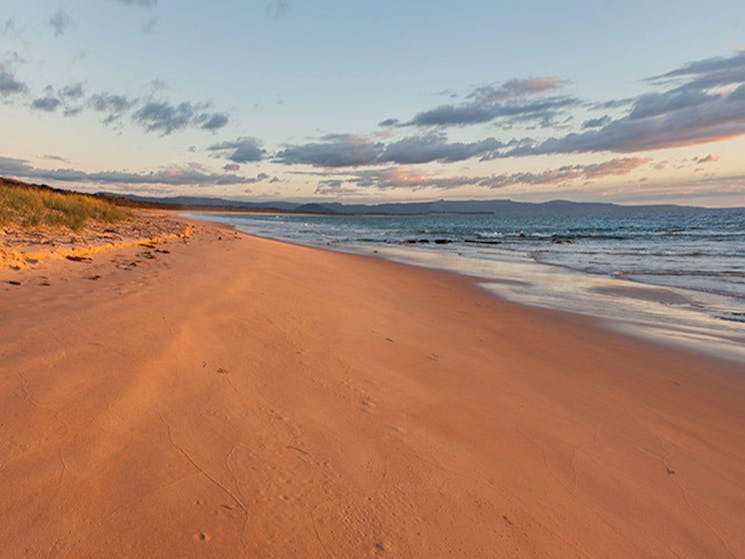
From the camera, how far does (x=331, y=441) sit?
2904 mm

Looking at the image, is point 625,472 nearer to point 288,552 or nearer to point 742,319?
point 288,552

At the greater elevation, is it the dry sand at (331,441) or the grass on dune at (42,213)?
the grass on dune at (42,213)

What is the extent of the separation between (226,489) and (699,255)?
26.6 metres

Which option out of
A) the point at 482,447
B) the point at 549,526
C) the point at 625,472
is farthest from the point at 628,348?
the point at 549,526

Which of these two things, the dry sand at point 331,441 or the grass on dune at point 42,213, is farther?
the grass on dune at point 42,213

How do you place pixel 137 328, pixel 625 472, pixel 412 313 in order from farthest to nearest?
pixel 412 313 → pixel 137 328 → pixel 625 472

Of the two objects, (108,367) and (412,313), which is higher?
(108,367)

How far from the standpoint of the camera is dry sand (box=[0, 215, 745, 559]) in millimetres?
2117

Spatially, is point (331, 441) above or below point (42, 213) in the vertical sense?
below

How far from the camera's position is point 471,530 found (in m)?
2.27

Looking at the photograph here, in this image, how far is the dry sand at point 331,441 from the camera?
83.4 inches

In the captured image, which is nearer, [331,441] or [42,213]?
[331,441]

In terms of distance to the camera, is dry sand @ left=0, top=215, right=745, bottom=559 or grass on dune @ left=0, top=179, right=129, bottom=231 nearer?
dry sand @ left=0, top=215, right=745, bottom=559

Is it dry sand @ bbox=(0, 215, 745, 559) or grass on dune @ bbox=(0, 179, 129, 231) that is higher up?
grass on dune @ bbox=(0, 179, 129, 231)
